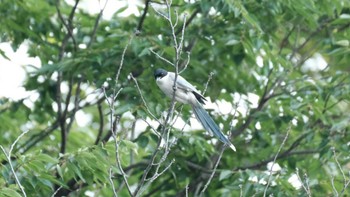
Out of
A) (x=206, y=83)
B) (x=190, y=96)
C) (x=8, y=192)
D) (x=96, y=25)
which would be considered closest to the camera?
(x=8, y=192)

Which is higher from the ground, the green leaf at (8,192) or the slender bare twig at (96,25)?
the slender bare twig at (96,25)

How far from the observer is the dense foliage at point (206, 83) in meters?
7.91

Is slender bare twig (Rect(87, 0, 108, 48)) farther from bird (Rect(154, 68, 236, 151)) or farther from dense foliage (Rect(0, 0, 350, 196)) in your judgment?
bird (Rect(154, 68, 236, 151))

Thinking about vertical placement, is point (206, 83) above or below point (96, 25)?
below

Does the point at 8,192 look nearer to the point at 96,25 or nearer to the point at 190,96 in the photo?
the point at 190,96

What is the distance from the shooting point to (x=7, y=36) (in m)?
8.87

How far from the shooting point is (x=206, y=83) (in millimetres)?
7633

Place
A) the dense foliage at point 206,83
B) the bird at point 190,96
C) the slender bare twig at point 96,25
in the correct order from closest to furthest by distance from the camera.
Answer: the bird at point 190,96, the dense foliage at point 206,83, the slender bare twig at point 96,25

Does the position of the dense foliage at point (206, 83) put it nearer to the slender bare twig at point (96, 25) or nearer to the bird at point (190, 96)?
the slender bare twig at point (96, 25)

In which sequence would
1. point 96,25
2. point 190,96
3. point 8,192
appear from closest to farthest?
point 8,192 → point 190,96 → point 96,25

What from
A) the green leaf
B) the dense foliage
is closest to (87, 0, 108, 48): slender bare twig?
the dense foliage

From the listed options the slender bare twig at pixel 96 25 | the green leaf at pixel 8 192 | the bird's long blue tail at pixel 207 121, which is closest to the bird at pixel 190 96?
the bird's long blue tail at pixel 207 121

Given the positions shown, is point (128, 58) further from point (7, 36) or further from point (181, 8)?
point (7, 36)

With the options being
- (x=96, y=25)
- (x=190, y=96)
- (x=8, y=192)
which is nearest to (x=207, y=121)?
(x=190, y=96)
